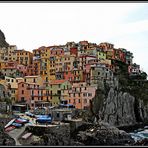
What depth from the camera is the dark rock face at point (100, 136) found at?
3297 centimetres

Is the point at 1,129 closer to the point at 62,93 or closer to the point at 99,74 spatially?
the point at 62,93

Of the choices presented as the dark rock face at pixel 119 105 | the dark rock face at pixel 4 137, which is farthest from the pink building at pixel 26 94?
the dark rock face at pixel 4 137

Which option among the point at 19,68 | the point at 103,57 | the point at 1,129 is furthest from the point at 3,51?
the point at 1,129

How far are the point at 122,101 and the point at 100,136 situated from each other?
20490 mm

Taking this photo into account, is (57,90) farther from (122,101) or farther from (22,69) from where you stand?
(22,69)

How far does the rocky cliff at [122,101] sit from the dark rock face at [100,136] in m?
10.7

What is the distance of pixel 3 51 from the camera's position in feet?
220

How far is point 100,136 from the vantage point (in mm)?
34344

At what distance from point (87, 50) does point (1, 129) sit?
3607 cm

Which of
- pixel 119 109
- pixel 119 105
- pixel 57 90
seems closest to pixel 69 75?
pixel 57 90

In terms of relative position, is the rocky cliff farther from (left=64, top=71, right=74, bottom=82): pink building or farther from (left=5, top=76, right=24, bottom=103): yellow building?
(left=5, top=76, right=24, bottom=103): yellow building

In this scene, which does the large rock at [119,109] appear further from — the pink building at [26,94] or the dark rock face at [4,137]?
the dark rock face at [4,137]

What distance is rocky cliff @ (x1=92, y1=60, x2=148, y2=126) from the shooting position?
49.8 m

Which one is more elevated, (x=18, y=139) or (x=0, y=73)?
(x=0, y=73)
